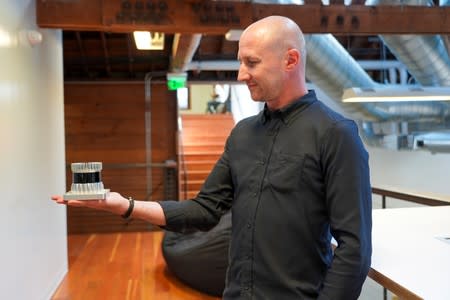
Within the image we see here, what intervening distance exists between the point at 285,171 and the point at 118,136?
19.3ft

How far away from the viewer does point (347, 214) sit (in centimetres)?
102

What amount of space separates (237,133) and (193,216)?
0.99 ft

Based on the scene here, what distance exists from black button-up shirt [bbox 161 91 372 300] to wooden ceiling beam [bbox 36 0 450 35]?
7.96ft

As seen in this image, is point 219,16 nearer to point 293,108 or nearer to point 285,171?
point 293,108

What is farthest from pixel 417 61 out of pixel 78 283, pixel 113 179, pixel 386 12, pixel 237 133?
pixel 113 179

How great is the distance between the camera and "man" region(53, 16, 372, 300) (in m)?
1.02

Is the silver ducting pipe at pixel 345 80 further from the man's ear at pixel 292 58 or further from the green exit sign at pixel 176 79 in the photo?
the man's ear at pixel 292 58

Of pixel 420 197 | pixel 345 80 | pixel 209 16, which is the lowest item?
pixel 420 197

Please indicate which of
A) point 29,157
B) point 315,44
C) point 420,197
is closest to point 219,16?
point 315,44

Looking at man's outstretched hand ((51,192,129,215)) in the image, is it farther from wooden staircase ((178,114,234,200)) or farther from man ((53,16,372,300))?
wooden staircase ((178,114,234,200))

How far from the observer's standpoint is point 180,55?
17.1ft

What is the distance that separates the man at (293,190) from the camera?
1022 millimetres

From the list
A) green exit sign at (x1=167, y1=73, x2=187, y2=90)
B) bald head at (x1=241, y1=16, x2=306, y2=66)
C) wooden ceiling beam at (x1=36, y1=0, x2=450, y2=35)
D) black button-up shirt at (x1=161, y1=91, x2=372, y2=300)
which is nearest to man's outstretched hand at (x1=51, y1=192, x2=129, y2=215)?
Answer: black button-up shirt at (x1=161, y1=91, x2=372, y2=300)

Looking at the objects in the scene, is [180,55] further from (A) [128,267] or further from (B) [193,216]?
(B) [193,216]
